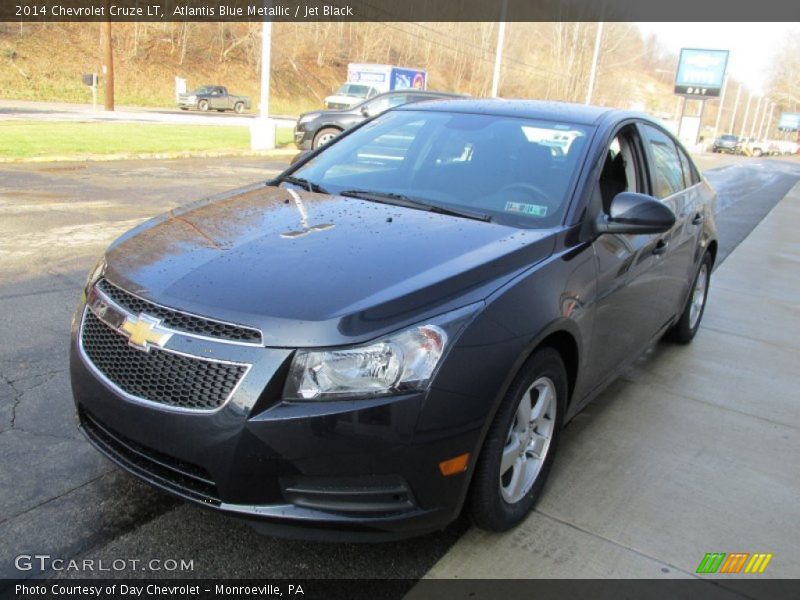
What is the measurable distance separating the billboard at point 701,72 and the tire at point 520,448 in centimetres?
6554

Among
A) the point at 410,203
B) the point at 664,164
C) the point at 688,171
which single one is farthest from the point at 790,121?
the point at 410,203

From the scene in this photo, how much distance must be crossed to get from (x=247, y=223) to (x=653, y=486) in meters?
2.27

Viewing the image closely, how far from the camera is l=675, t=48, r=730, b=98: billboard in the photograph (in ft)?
198

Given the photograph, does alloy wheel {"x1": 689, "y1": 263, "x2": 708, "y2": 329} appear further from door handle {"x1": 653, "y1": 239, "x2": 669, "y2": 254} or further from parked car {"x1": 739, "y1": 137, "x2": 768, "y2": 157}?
parked car {"x1": 739, "y1": 137, "x2": 768, "y2": 157}

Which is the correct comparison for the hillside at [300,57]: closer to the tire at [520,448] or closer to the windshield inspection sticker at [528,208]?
the windshield inspection sticker at [528,208]

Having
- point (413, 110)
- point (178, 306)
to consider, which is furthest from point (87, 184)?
point (178, 306)

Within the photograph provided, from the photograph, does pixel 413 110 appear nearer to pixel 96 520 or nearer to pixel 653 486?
pixel 653 486

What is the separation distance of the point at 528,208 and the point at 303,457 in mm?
1676

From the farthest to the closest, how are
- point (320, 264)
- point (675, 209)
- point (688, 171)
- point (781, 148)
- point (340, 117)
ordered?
point (781, 148), point (340, 117), point (688, 171), point (675, 209), point (320, 264)

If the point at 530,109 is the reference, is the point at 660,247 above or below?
below

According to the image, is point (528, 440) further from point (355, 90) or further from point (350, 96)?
point (355, 90)

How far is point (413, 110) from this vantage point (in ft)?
13.8

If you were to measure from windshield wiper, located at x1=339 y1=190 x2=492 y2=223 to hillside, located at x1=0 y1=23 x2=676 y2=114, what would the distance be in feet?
139

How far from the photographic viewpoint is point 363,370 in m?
2.18
